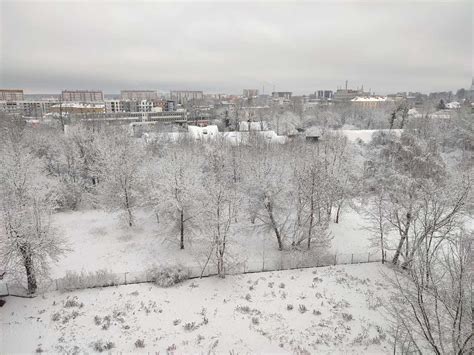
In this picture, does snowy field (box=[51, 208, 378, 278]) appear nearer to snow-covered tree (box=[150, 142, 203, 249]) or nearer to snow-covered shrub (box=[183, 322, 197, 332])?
snow-covered tree (box=[150, 142, 203, 249])

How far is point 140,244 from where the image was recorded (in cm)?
2014

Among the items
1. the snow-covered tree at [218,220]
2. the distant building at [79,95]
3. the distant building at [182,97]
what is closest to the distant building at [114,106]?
the distant building at [182,97]

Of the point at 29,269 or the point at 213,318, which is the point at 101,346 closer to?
the point at 213,318

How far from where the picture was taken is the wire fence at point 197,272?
49.2ft

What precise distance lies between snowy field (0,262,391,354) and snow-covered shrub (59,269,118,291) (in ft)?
1.42

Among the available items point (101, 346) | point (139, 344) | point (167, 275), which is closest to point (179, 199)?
point (167, 275)

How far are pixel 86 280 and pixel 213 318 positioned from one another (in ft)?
21.8

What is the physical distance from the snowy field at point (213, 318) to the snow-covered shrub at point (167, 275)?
0.32 metres

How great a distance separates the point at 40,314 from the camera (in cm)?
1334

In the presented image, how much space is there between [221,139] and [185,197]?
771 inches

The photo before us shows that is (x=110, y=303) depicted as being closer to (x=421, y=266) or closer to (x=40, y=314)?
(x=40, y=314)

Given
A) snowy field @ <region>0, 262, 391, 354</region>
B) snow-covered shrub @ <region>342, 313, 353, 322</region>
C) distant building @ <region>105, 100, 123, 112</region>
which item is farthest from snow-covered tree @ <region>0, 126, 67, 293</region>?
distant building @ <region>105, 100, 123, 112</region>

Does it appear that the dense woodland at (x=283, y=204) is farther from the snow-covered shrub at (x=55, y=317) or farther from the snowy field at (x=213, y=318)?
the snow-covered shrub at (x=55, y=317)

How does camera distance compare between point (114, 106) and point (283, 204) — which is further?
point (114, 106)
